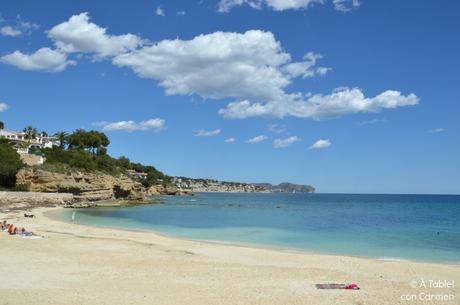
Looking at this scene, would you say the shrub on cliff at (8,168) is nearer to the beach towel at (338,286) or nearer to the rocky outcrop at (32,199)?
the rocky outcrop at (32,199)

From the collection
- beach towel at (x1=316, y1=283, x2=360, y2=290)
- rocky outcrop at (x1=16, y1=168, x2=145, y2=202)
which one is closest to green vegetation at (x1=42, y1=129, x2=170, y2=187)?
rocky outcrop at (x1=16, y1=168, x2=145, y2=202)

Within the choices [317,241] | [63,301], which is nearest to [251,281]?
[63,301]

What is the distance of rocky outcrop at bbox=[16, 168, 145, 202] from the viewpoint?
2442 inches

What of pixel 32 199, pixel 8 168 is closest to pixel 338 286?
pixel 32 199

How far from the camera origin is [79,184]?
66562mm

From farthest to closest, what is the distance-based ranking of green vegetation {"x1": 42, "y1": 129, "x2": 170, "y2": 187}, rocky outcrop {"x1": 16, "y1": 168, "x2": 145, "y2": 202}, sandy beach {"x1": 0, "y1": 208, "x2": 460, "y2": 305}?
green vegetation {"x1": 42, "y1": 129, "x2": 170, "y2": 187}, rocky outcrop {"x1": 16, "y1": 168, "x2": 145, "y2": 202}, sandy beach {"x1": 0, "y1": 208, "x2": 460, "y2": 305}

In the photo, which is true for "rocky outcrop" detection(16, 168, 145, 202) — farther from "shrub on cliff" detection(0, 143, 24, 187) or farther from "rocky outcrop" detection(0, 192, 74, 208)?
"rocky outcrop" detection(0, 192, 74, 208)

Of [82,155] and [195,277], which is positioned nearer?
[195,277]

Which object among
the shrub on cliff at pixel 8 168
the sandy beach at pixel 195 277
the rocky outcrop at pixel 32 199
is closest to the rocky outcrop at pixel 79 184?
the shrub on cliff at pixel 8 168

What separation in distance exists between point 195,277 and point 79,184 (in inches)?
2239

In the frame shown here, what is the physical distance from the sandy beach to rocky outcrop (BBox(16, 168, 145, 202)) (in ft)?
144

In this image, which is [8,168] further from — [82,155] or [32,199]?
[82,155]

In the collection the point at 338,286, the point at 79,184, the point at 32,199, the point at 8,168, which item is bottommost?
the point at 32,199

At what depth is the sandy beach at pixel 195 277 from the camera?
37.9ft
